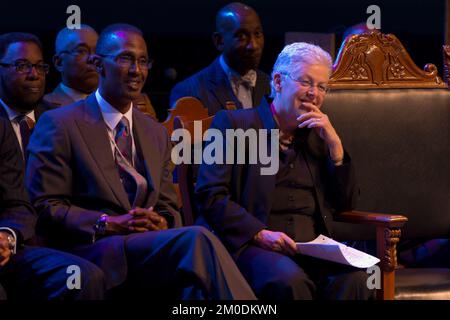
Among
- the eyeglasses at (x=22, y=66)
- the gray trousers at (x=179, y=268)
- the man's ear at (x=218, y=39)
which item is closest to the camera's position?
the gray trousers at (x=179, y=268)

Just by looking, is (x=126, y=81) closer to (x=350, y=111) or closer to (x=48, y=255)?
(x=48, y=255)

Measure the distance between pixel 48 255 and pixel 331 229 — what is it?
3.70 feet

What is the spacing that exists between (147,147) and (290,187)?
0.56 m

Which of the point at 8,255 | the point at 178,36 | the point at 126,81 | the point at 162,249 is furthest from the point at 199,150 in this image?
the point at 178,36

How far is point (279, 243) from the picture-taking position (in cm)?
333

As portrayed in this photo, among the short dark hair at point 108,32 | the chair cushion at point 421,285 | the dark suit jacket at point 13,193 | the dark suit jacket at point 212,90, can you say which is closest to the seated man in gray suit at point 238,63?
the dark suit jacket at point 212,90

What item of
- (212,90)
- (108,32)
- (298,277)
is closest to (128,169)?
(108,32)

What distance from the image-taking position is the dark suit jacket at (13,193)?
3.11 m

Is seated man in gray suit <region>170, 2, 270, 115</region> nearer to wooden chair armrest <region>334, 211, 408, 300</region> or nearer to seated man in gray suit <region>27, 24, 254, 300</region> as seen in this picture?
seated man in gray suit <region>27, 24, 254, 300</region>

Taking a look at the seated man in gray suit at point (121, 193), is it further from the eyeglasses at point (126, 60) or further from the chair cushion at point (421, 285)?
the chair cushion at point (421, 285)

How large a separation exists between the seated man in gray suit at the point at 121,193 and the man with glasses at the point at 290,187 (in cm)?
23

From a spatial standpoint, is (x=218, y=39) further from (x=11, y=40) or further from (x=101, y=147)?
(x=101, y=147)

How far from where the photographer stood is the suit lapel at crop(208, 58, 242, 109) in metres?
4.63

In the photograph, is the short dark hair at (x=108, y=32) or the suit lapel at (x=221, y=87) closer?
the short dark hair at (x=108, y=32)
